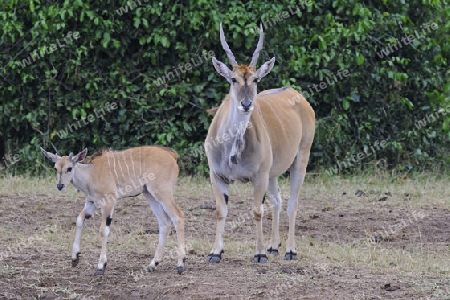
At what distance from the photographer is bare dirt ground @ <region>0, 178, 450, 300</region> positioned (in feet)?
17.8

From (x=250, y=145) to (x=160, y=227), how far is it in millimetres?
844

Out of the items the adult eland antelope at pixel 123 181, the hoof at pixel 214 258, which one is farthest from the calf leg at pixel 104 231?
the hoof at pixel 214 258

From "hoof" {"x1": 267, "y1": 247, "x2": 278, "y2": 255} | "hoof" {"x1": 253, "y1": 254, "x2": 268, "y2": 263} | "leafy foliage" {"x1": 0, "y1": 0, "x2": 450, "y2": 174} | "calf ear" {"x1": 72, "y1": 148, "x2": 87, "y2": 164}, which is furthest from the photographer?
"leafy foliage" {"x1": 0, "y1": 0, "x2": 450, "y2": 174}

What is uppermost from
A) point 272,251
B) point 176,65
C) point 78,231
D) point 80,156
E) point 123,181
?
point 176,65

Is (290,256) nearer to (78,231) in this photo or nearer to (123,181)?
(123,181)

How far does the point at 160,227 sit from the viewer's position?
6.17 metres

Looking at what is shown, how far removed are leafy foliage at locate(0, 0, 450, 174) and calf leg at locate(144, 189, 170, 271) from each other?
3.48m

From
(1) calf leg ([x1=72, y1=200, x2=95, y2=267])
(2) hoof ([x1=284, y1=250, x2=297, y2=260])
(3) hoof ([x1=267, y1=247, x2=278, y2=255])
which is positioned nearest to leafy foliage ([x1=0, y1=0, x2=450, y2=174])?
(3) hoof ([x1=267, y1=247, x2=278, y2=255])

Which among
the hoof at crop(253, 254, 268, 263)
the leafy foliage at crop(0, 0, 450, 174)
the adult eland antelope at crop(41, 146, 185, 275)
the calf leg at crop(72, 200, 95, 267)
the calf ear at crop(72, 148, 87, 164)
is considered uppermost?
the leafy foliage at crop(0, 0, 450, 174)

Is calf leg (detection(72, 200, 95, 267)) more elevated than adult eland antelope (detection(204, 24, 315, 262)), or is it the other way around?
adult eland antelope (detection(204, 24, 315, 262))

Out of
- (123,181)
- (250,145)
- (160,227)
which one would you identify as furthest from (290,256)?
(123,181)

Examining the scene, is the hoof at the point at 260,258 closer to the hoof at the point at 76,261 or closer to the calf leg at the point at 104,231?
the calf leg at the point at 104,231

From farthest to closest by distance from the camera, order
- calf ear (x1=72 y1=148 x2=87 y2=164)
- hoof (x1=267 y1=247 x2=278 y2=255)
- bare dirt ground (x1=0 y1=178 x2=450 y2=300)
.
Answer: hoof (x1=267 y1=247 x2=278 y2=255)
calf ear (x1=72 y1=148 x2=87 y2=164)
bare dirt ground (x1=0 y1=178 x2=450 y2=300)

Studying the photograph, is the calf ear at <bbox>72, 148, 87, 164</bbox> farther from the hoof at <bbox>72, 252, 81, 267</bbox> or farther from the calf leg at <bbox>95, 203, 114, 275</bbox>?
the hoof at <bbox>72, 252, 81, 267</bbox>
